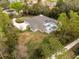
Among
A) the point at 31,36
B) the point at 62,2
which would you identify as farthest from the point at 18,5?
the point at 31,36

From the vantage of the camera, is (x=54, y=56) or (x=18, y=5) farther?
(x=18, y=5)

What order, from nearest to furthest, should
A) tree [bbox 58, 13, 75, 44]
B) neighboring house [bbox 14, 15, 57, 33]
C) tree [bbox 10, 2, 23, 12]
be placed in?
tree [bbox 58, 13, 75, 44] → neighboring house [bbox 14, 15, 57, 33] → tree [bbox 10, 2, 23, 12]

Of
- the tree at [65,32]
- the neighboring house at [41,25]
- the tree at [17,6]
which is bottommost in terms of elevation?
the tree at [17,6]

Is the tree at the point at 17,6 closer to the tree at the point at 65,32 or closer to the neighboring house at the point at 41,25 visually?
the neighboring house at the point at 41,25

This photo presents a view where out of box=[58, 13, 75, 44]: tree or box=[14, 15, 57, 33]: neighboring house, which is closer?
box=[58, 13, 75, 44]: tree

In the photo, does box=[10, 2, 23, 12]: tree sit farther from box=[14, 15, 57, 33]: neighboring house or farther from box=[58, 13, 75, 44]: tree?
box=[58, 13, 75, 44]: tree

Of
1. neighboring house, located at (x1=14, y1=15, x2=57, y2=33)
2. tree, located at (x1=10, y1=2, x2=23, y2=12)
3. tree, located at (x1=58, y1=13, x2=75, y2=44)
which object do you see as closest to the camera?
tree, located at (x1=58, y1=13, x2=75, y2=44)

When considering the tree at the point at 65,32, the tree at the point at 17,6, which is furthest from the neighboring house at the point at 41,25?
the tree at the point at 17,6

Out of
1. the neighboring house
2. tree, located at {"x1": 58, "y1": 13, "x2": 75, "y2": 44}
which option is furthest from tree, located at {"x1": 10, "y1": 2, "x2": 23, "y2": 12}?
tree, located at {"x1": 58, "y1": 13, "x2": 75, "y2": 44}

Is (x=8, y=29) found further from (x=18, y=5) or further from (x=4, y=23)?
(x=18, y=5)

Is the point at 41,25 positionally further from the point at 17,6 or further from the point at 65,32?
the point at 17,6

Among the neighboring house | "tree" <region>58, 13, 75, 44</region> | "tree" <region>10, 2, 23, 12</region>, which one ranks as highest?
"tree" <region>58, 13, 75, 44</region>
